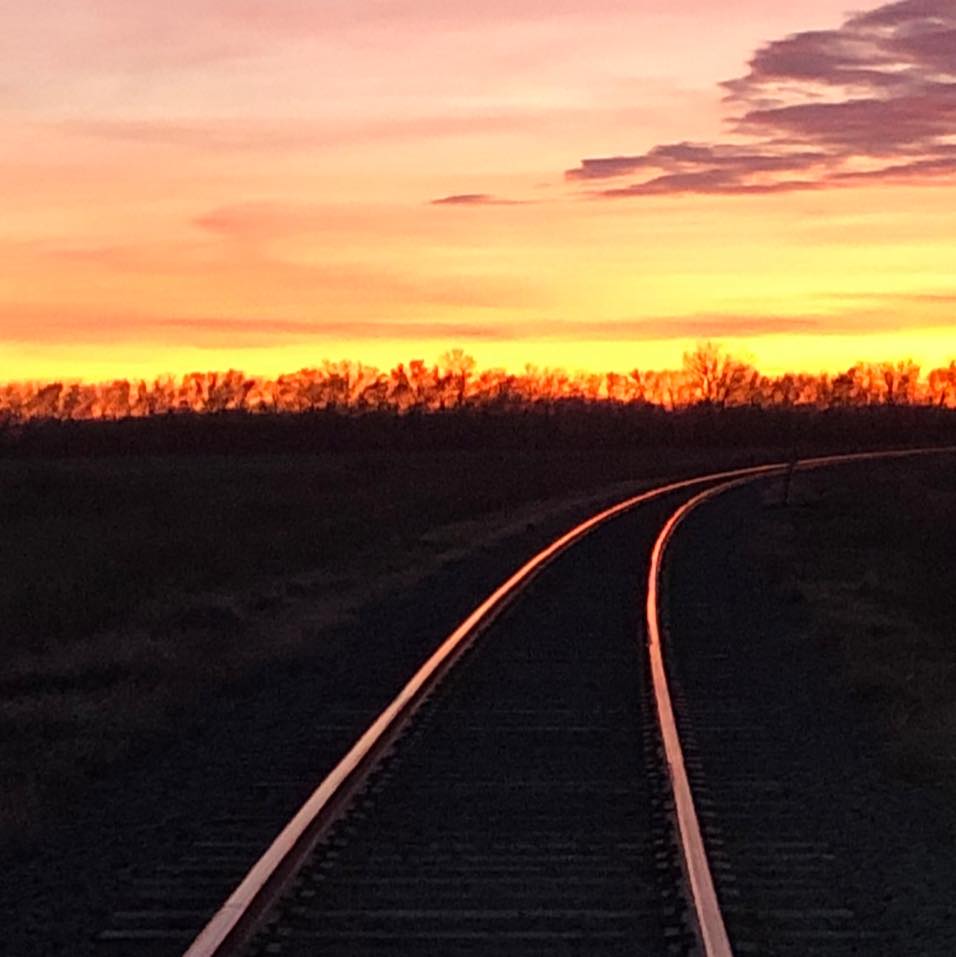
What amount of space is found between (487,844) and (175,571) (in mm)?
24592

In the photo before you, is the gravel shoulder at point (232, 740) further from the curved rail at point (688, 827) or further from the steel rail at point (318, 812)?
the curved rail at point (688, 827)

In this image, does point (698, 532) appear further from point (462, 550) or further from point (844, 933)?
point (844, 933)

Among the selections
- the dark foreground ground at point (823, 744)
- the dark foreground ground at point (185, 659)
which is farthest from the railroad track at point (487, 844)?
the dark foreground ground at point (185, 659)

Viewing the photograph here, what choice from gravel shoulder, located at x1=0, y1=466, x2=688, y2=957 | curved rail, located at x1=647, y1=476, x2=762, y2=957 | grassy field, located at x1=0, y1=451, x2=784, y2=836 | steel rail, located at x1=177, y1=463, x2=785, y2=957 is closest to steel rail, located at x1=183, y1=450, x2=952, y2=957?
steel rail, located at x1=177, y1=463, x2=785, y2=957

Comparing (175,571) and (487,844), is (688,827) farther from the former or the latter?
(175,571)

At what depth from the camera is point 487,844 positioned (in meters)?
9.67

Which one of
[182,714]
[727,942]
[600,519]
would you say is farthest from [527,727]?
[600,519]

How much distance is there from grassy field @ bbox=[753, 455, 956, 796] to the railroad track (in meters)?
1.82

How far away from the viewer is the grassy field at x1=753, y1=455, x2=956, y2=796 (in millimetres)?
14523

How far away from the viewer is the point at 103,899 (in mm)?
8438

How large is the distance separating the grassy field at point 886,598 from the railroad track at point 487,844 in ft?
5.97

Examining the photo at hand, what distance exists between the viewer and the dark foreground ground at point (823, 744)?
8352 mm

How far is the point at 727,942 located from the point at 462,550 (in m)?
27.9

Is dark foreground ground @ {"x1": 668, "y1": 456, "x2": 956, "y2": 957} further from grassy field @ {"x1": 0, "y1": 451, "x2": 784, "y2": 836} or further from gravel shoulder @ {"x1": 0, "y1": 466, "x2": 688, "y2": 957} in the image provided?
grassy field @ {"x1": 0, "y1": 451, "x2": 784, "y2": 836}
